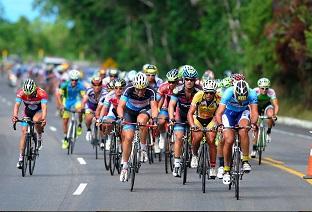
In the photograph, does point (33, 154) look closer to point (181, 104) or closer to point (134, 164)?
point (181, 104)

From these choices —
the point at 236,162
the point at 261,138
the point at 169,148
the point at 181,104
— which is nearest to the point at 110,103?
the point at 169,148

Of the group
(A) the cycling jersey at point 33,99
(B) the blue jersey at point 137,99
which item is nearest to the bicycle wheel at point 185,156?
(B) the blue jersey at point 137,99

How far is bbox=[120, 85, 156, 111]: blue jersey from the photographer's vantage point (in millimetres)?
18297

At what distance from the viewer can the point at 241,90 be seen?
1672 centimetres

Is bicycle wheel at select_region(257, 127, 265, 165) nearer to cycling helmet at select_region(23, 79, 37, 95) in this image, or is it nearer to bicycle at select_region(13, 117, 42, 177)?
bicycle at select_region(13, 117, 42, 177)

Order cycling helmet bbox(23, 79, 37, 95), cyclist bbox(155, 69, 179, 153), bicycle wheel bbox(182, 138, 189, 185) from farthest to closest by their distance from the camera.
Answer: cyclist bbox(155, 69, 179, 153), cycling helmet bbox(23, 79, 37, 95), bicycle wheel bbox(182, 138, 189, 185)

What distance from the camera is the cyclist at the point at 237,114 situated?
16.7 m

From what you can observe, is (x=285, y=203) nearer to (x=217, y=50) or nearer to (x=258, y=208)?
(x=258, y=208)

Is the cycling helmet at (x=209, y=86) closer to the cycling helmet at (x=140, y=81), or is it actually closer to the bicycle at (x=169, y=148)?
the cycling helmet at (x=140, y=81)

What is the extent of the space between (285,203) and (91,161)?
27.9 ft

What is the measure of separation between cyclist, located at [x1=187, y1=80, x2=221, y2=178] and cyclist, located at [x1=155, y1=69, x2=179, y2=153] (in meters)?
3.56

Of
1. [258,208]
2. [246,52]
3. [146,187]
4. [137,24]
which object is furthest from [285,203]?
[137,24]

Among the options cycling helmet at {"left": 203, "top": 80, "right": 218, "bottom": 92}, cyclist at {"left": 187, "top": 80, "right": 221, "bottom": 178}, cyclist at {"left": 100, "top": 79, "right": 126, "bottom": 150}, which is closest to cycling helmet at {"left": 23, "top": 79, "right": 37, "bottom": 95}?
cyclist at {"left": 100, "top": 79, "right": 126, "bottom": 150}

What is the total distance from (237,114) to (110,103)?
212 inches
